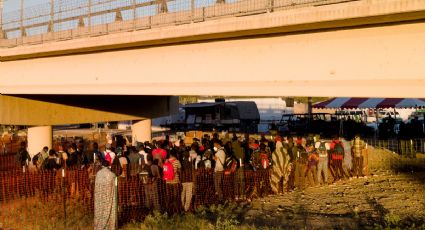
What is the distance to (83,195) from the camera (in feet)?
39.5

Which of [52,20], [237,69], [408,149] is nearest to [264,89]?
[237,69]

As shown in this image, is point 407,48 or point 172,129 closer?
point 407,48

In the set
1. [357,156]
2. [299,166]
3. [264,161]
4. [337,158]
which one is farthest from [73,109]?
[357,156]

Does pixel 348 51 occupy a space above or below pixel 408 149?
above

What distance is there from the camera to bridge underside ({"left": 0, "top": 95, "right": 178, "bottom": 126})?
1788cm

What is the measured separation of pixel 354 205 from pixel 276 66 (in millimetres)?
5142

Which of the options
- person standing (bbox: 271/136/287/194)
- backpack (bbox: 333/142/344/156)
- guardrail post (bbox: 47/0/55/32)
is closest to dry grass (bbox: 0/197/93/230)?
person standing (bbox: 271/136/287/194)

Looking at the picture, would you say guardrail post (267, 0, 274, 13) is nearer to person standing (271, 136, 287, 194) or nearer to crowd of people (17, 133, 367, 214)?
crowd of people (17, 133, 367, 214)

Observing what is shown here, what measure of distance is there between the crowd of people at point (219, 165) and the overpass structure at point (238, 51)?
1.80 m

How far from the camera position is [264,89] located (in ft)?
30.9

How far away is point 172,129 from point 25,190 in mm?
32806

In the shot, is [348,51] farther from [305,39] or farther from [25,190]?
[25,190]

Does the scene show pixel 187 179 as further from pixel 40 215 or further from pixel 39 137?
pixel 39 137

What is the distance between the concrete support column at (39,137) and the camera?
737 inches
